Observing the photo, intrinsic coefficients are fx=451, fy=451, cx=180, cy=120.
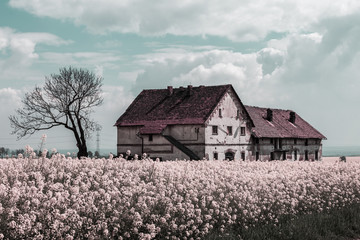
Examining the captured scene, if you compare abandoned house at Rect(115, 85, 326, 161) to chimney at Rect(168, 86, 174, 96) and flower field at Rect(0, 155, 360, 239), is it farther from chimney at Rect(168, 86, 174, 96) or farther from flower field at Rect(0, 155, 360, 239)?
flower field at Rect(0, 155, 360, 239)

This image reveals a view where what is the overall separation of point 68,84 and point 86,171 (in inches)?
1634

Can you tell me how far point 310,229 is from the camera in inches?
527

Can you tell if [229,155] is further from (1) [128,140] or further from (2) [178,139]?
(1) [128,140]

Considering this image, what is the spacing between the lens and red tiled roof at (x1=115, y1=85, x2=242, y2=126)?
47.8 m

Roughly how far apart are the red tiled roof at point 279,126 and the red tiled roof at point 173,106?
329 inches

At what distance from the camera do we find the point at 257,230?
42.6ft

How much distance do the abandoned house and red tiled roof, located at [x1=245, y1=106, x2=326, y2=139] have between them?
0.19 metres

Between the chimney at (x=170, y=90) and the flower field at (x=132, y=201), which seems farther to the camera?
the chimney at (x=170, y=90)

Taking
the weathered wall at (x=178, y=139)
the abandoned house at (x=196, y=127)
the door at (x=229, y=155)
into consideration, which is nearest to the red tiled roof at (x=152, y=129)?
the abandoned house at (x=196, y=127)

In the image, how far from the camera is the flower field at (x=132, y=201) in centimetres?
1002

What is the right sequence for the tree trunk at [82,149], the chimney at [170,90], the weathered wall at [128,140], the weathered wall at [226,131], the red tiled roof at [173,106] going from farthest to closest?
1. the tree trunk at [82,149]
2. the chimney at [170,90]
3. the weathered wall at [128,140]
4. the red tiled roof at [173,106]
5. the weathered wall at [226,131]

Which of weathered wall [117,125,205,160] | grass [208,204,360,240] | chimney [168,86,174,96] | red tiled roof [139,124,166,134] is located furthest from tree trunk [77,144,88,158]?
grass [208,204,360,240]

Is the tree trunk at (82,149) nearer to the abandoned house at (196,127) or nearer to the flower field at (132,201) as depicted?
the abandoned house at (196,127)

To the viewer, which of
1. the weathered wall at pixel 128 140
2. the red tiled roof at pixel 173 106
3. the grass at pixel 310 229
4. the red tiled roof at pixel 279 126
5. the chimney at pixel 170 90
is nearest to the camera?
the grass at pixel 310 229
